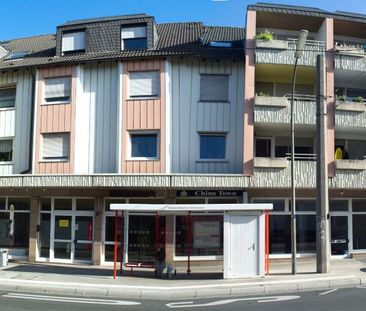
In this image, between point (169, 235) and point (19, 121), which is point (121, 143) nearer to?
point (169, 235)

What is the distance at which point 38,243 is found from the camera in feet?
75.4

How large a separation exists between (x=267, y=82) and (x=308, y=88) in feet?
6.58

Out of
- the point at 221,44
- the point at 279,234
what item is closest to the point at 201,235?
the point at 279,234

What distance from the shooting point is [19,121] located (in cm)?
2361

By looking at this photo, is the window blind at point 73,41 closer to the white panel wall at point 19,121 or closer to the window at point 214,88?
the white panel wall at point 19,121

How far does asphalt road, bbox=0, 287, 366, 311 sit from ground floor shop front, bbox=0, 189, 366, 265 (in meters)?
7.21

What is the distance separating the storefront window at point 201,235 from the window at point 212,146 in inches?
113

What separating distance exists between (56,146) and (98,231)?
14.4 ft

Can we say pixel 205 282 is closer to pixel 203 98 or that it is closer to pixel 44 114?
pixel 203 98

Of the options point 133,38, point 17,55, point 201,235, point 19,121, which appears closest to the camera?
point 201,235

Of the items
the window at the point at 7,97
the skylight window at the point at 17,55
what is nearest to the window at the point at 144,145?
the window at the point at 7,97

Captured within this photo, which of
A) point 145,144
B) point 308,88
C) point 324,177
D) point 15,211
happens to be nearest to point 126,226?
point 145,144

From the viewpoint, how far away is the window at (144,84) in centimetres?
2194

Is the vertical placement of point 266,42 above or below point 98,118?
above
